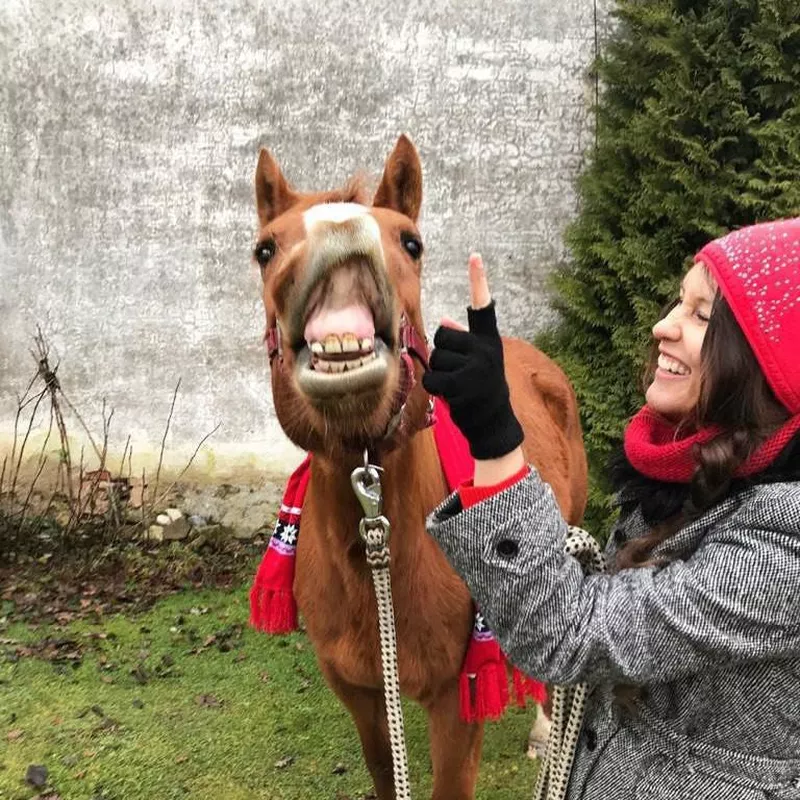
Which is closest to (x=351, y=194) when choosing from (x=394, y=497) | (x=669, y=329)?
(x=394, y=497)

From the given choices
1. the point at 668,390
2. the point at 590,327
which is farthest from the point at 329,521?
the point at 590,327

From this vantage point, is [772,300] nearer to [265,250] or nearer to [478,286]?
[478,286]

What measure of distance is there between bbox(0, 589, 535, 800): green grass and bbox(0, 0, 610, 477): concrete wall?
4.75ft

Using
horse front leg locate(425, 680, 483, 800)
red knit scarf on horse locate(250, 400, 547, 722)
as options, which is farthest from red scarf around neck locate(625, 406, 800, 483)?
horse front leg locate(425, 680, 483, 800)

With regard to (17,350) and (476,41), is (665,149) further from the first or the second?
(17,350)

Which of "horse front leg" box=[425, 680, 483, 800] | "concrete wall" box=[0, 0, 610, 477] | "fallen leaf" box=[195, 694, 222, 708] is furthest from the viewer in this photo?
"concrete wall" box=[0, 0, 610, 477]

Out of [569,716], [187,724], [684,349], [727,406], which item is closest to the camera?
[727,406]

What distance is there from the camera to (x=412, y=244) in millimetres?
1681

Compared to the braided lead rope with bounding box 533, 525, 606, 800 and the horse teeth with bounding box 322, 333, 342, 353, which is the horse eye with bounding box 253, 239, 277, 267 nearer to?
the horse teeth with bounding box 322, 333, 342, 353

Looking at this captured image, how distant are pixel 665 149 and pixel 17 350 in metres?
4.13

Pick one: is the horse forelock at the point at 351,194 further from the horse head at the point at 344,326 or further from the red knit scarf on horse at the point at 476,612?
the red knit scarf on horse at the point at 476,612

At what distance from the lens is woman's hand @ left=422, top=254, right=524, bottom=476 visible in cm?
105

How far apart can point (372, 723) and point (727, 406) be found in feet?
5.67

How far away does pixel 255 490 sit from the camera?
16.8 feet
